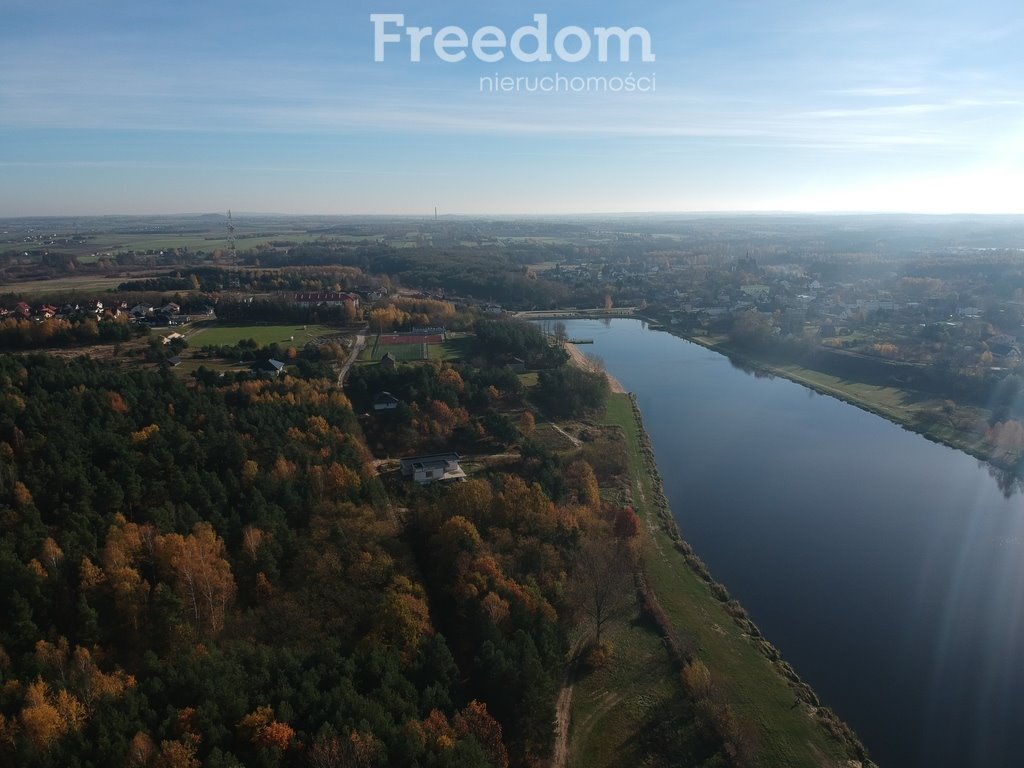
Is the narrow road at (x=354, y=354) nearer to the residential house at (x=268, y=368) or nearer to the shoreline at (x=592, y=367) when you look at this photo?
the residential house at (x=268, y=368)

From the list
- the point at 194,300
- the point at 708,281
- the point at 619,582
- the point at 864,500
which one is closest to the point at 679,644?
the point at 619,582

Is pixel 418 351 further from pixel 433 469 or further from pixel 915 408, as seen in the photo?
pixel 915 408

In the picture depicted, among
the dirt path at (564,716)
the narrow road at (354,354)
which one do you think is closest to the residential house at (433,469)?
the narrow road at (354,354)

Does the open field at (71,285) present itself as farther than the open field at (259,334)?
Yes

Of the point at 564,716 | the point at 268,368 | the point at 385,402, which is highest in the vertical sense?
the point at 268,368

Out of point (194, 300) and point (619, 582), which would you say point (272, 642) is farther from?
point (194, 300)

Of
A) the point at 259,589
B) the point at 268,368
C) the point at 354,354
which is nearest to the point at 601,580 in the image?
the point at 259,589

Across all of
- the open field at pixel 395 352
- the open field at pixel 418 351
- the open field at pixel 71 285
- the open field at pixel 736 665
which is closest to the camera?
the open field at pixel 736 665
